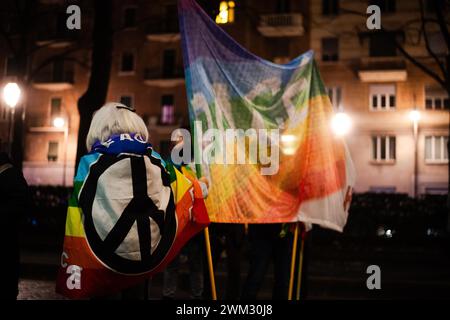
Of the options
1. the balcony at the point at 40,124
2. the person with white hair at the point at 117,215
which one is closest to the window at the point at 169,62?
the balcony at the point at 40,124

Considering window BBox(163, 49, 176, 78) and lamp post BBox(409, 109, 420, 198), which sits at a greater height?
window BBox(163, 49, 176, 78)

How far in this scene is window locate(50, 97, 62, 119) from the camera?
45.9m

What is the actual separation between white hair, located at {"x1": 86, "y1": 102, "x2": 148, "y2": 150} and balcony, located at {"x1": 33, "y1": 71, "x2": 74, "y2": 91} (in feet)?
140

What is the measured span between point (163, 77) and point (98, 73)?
2946cm

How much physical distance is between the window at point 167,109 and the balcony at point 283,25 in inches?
331

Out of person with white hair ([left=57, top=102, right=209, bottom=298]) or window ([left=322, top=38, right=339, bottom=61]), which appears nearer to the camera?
person with white hair ([left=57, top=102, right=209, bottom=298])

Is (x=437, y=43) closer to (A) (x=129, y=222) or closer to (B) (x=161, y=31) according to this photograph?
(B) (x=161, y=31)

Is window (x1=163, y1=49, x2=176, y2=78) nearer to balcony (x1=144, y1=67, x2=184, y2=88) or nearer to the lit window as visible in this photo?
balcony (x1=144, y1=67, x2=184, y2=88)

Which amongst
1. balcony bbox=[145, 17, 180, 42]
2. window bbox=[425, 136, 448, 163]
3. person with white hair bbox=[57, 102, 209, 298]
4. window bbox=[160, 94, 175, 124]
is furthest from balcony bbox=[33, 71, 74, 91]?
person with white hair bbox=[57, 102, 209, 298]

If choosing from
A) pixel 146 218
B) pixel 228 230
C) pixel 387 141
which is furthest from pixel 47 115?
pixel 146 218

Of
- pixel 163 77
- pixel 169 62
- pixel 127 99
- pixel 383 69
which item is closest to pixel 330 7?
pixel 383 69

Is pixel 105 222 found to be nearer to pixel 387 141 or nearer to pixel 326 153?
pixel 326 153

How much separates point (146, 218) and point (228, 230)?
3.29m

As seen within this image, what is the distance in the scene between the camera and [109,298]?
3.85 m
